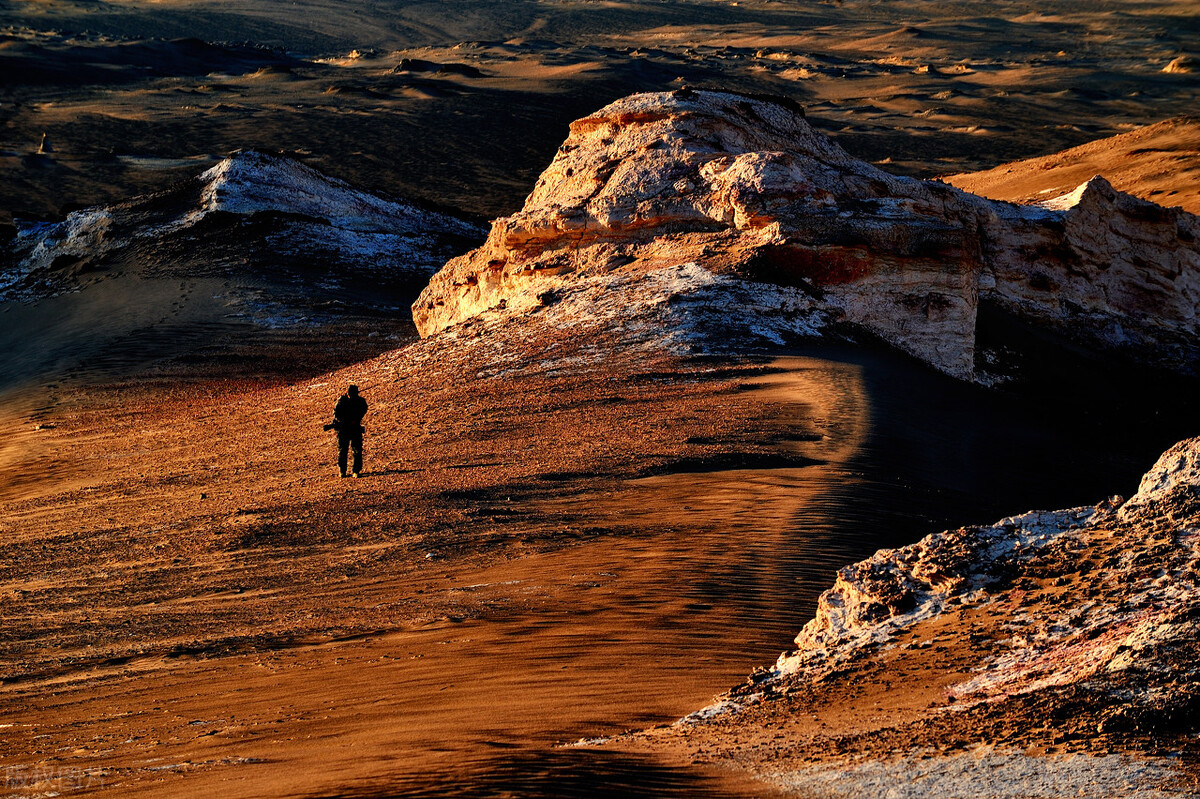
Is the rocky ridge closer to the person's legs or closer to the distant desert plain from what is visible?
the distant desert plain

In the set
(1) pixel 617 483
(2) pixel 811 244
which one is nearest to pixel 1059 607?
(1) pixel 617 483

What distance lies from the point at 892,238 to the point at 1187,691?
35.3 feet

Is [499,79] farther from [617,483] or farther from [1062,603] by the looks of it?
[1062,603]

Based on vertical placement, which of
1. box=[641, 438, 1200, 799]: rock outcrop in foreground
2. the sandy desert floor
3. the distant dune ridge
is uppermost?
the distant dune ridge

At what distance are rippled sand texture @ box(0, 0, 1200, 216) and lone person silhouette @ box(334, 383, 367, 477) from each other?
25241 mm

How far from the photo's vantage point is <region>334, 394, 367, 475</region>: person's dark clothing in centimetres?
1092

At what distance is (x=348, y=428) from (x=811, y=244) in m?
6.65

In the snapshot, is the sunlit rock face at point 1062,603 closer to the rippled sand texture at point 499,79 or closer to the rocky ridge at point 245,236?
the rocky ridge at point 245,236

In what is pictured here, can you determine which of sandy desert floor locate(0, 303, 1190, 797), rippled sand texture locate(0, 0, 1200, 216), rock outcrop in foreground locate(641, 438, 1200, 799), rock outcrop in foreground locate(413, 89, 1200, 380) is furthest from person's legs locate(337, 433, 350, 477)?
rippled sand texture locate(0, 0, 1200, 216)

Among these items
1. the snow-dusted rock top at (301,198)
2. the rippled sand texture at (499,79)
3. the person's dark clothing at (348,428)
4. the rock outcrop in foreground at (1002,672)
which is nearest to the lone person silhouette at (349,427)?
the person's dark clothing at (348,428)

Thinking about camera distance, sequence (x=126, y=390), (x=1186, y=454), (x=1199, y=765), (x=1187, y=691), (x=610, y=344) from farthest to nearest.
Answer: (x=126, y=390)
(x=610, y=344)
(x=1186, y=454)
(x=1187, y=691)
(x=1199, y=765)

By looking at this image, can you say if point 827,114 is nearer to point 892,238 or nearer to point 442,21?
point 892,238

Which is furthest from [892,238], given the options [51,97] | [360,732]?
[51,97]

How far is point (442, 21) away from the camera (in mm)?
93500
